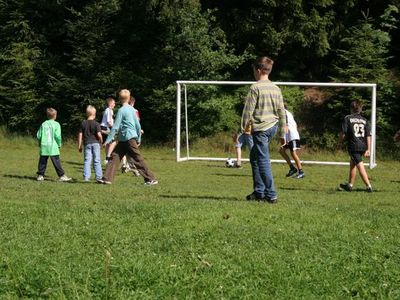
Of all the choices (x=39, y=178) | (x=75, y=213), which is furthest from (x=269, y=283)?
(x=39, y=178)

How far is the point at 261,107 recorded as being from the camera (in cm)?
856

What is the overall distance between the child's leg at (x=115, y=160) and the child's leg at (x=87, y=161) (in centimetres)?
120

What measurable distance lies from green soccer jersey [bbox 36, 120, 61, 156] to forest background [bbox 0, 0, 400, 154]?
32.2ft

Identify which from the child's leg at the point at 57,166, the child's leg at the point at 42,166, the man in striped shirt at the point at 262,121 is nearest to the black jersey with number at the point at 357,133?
the man in striped shirt at the point at 262,121

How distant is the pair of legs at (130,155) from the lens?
11.5 meters

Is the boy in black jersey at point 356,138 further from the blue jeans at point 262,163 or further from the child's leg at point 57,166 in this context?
the child's leg at point 57,166

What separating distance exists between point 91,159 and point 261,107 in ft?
18.0

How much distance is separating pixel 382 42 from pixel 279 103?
15934 mm

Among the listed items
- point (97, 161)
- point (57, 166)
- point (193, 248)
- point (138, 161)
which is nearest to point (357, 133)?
point (138, 161)

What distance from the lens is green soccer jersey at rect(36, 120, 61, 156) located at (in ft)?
43.0

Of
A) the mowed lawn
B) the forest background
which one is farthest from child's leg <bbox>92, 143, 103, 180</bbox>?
the forest background

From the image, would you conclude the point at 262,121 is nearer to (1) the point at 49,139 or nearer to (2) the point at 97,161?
(2) the point at 97,161

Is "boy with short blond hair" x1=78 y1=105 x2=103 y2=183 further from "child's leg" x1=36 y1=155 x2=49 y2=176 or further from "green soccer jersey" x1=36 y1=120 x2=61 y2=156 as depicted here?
"child's leg" x1=36 y1=155 x2=49 y2=176

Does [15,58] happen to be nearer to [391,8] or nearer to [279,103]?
[391,8]
